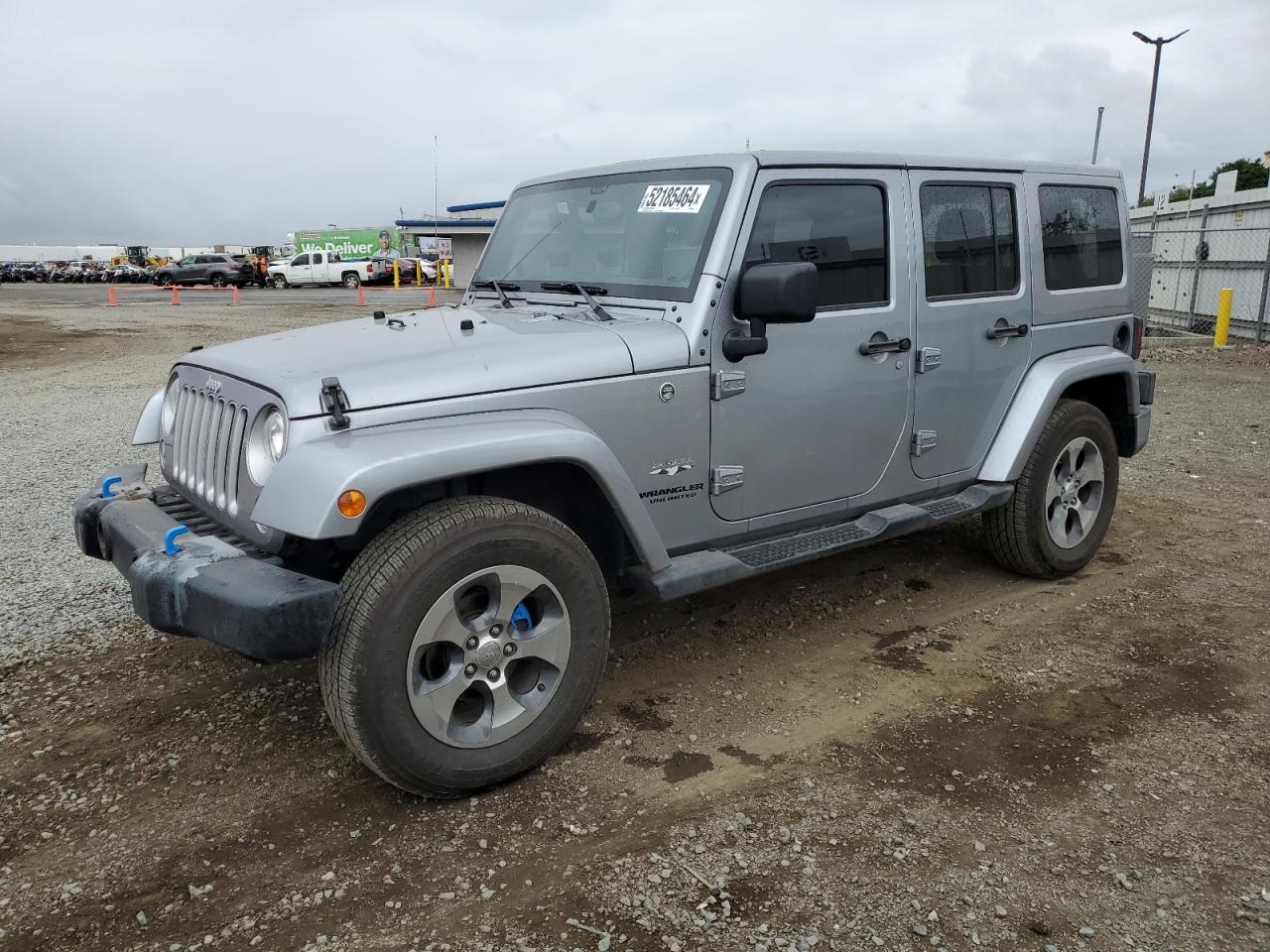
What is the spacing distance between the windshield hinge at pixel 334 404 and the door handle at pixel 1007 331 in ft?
9.92

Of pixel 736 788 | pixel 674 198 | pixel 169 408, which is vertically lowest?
pixel 736 788

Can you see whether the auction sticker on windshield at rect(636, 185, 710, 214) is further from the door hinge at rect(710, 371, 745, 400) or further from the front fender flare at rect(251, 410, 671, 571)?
the front fender flare at rect(251, 410, 671, 571)

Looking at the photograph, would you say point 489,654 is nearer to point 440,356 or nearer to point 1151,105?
point 440,356

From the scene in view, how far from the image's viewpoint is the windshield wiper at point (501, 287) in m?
4.24

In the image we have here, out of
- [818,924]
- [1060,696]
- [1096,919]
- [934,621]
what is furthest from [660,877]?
[934,621]

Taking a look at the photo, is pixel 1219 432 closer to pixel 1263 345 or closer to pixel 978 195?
pixel 978 195

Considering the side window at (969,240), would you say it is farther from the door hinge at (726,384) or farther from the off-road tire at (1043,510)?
the door hinge at (726,384)

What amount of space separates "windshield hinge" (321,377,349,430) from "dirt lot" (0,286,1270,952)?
1215mm

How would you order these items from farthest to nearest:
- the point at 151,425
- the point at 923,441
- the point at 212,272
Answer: the point at 212,272
the point at 923,441
the point at 151,425

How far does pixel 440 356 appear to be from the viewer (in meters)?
3.21

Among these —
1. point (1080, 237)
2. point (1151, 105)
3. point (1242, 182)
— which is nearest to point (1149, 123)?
point (1151, 105)

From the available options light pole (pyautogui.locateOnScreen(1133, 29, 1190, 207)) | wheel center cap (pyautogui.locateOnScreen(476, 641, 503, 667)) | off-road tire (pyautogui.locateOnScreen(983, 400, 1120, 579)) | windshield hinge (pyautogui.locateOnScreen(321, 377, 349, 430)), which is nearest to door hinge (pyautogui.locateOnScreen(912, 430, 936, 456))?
off-road tire (pyautogui.locateOnScreen(983, 400, 1120, 579))

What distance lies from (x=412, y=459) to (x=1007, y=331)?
3.06 meters

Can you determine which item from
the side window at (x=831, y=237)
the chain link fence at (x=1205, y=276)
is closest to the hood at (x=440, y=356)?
the side window at (x=831, y=237)
